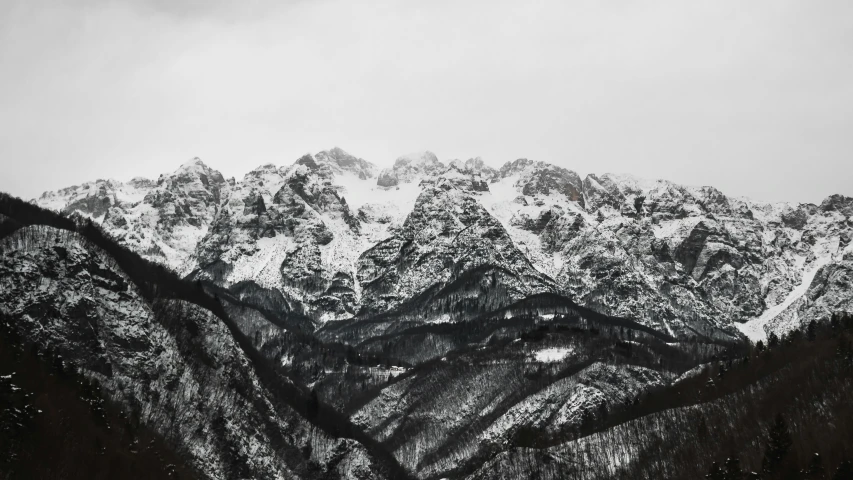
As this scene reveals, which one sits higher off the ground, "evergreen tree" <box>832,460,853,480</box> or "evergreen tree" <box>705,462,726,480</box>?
"evergreen tree" <box>705,462,726,480</box>

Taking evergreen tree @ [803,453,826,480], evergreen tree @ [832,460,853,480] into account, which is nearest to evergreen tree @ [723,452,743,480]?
evergreen tree @ [803,453,826,480]

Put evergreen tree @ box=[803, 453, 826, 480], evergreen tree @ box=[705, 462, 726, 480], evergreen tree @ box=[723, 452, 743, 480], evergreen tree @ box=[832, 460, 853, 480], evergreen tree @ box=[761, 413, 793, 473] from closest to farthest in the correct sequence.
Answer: evergreen tree @ box=[832, 460, 853, 480] → evergreen tree @ box=[803, 453, 826, 480] → evergreen tree @ box=[723, 452, 743, 480] → evergreen tree @ box=[705, 462, 726, 480] → evergreen tree @ box=[761, 413, 793, 473]

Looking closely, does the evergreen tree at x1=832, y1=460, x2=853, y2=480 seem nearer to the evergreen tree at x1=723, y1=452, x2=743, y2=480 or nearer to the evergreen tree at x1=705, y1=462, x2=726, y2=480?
the evergreen tree at x1=723, y1=452, x2=743, y2=480

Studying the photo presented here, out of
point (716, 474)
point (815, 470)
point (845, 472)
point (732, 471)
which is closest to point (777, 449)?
point (815, 470)

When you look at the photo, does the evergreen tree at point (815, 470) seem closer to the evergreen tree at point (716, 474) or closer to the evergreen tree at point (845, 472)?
the evergreen tree at point (845, 472)

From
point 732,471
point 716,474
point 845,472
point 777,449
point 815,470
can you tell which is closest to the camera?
point 845,472

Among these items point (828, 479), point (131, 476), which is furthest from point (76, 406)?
point (828, 479)

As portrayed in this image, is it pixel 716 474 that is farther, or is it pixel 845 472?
pixel 716 474

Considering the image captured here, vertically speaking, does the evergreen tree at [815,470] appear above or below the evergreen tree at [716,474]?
below

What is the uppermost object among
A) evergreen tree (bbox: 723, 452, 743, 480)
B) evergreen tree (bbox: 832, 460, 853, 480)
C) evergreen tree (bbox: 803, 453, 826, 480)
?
evergreen tree (bbox: 723, 452, 743, 480)

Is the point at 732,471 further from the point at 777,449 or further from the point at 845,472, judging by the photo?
the point at 845,472

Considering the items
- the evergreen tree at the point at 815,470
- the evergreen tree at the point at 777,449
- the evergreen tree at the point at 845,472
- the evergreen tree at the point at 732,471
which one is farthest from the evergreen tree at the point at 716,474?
the evergreen tree at the point at 845,472

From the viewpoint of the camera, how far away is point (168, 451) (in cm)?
19388

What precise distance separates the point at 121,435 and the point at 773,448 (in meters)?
150
